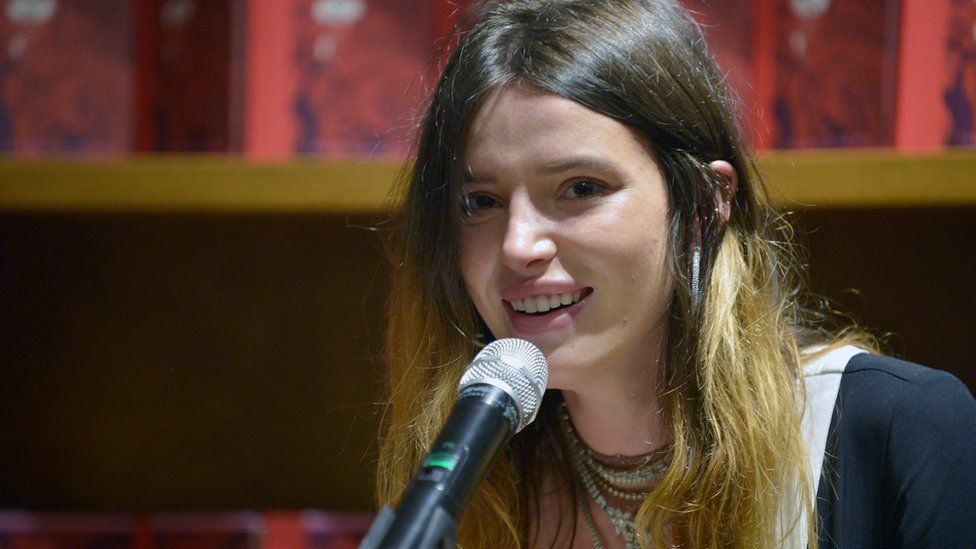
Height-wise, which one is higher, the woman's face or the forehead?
the forehead

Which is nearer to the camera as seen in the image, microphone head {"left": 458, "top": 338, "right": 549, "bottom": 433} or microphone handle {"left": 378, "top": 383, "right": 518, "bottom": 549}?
microphone handle {"left": 378, "top": 383, "right": 518, "bottom": 549}

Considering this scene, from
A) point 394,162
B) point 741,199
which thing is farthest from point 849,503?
point 394,162

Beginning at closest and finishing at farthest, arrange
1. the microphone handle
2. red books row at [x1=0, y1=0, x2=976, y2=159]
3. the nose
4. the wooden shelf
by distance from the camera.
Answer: the microphone handle, the nose, the wooden shelf, red books row at [x1=0, y1=0, x2=976, y2=159]

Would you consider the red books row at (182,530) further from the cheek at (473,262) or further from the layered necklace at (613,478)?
the cheek at (473,262)

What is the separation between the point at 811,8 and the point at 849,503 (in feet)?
2.85

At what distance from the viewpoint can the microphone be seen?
0.59 metres

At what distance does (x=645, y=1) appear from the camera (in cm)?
102

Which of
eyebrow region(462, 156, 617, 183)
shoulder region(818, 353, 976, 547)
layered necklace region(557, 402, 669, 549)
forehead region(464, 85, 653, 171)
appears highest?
forehead region(464, 85, 653, 171)

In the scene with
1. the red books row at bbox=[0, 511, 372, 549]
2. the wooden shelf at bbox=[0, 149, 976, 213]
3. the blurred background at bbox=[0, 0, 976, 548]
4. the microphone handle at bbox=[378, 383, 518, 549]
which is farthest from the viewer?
A: the red books row at bbox=[0, 511, 372, 549]

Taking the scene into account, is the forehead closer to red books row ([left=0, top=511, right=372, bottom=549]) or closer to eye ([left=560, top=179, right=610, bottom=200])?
eye ([left=560, top=179, right=610, bottom=200])

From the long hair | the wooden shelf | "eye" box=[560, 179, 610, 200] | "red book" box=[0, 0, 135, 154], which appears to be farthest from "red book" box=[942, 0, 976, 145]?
"red book" box=[0, 0, 135, 154]

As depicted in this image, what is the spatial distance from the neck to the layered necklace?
0.05ft

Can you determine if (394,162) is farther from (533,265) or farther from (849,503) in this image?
(849,503)

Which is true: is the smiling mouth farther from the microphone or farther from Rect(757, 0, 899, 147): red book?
Rect(757, 0, 899, 147): red book
